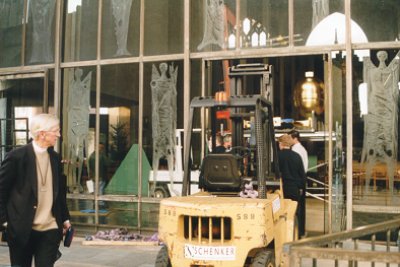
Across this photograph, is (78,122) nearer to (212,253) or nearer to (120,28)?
(120,28)

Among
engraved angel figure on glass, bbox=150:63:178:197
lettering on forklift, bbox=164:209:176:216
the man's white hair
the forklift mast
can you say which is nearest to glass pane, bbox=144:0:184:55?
engraved angel figure on glass, bbox=150:63:178:197

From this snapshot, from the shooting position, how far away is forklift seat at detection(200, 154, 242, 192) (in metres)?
6.15

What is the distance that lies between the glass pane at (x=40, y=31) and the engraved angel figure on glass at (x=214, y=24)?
11.8 ft

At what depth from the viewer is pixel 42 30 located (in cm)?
1170

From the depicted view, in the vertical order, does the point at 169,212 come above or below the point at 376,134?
below

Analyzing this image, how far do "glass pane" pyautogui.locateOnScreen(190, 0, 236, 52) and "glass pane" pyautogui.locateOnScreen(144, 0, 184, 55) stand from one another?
272 mm

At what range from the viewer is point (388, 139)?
9.09 metres

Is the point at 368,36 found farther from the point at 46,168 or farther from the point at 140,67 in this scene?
the point at 46,168

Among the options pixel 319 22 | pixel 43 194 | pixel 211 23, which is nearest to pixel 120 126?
pixel 211 23

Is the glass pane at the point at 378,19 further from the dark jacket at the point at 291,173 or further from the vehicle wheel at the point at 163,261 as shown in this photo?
the vehicle wheel at the point at 163,261

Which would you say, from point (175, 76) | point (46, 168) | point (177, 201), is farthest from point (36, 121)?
point (175, 76)

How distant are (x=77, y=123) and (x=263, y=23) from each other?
4493mm

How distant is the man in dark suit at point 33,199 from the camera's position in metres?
4.73

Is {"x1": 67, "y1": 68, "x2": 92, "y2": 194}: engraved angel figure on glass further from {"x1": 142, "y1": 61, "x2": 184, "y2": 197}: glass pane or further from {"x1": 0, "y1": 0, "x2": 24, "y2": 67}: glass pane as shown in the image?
{"x1": 0, "y1": 0, "x2": 24, "y2": 67}: glass pane
